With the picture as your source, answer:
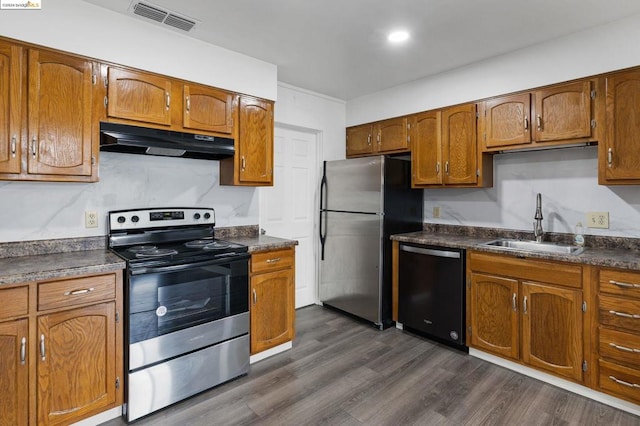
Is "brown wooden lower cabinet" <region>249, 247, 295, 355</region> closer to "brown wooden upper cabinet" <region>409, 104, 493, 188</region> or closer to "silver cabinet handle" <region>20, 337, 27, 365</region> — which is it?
"silver cabinet handle" <region>20, 337, 27, 365</region>

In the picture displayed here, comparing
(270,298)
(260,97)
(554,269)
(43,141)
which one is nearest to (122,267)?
(43,141)

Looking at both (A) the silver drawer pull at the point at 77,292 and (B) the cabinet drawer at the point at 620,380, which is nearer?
(A) the silver drawer pull at the point at 77,292

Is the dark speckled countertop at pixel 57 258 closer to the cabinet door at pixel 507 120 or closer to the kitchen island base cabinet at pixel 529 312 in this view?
the kitchen island base cabinet at pixel 529 312

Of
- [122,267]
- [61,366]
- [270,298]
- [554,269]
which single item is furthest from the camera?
[270,298]

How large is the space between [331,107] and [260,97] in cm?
130

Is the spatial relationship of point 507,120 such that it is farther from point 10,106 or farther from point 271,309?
point 10,106

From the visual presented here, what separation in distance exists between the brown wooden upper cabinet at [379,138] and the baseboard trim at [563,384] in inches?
79.6

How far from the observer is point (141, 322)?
78.2 inches

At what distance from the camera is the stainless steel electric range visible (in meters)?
1.98

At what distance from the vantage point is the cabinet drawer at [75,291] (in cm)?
171

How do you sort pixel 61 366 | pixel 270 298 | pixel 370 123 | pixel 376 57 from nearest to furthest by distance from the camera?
pixel 61 366 → pixel 270 298 → pixel 376 57 → pixel 370 123

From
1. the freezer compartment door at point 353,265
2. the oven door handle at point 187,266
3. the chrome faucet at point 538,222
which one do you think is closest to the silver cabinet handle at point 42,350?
the oven door handle at point 187,266

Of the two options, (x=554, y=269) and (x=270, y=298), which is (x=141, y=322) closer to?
(x=270, y=298)

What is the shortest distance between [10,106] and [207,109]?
3.73ft
